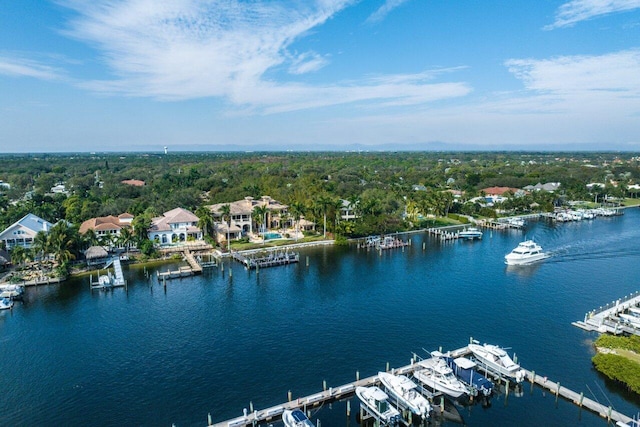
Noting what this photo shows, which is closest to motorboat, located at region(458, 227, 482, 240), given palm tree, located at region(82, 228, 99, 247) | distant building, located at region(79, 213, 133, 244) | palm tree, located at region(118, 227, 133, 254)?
palm tree, located at region(118, 227, 133, 254)

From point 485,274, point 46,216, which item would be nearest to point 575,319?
point 485,274

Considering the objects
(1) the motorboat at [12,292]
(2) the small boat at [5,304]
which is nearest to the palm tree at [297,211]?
(1) the motorboat at [12,292]

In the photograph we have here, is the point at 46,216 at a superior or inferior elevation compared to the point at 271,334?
superior

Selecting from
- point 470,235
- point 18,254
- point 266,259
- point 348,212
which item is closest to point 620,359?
point 266,259

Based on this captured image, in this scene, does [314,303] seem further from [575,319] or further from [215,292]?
[575,319]

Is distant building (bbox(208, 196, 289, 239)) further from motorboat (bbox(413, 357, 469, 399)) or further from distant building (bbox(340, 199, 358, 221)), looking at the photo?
motorboat (bbox(413, 357, 469, 399))

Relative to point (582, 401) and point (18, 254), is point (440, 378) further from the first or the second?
point (18, 254)
